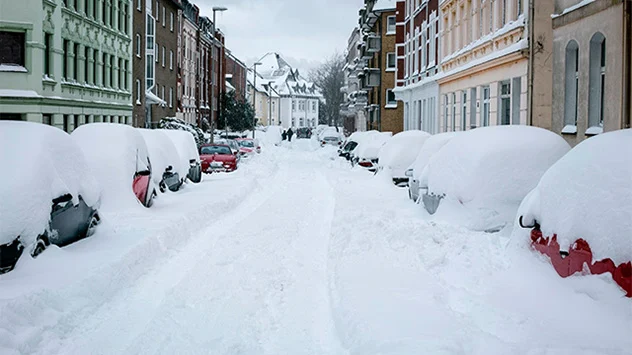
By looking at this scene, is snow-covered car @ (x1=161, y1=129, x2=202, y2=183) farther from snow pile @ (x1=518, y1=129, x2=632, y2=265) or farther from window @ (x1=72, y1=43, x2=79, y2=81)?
snow pile @ (x1=518, y1=129, x2=632, y2=265)

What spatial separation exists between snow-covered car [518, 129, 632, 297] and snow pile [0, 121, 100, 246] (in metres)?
5.70

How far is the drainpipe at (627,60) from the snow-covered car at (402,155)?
9464mm

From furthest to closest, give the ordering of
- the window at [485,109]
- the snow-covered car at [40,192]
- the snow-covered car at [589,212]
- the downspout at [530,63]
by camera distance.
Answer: the window at [485,109] → the downspout at [530,63] → the snow-covered car at [40,192] → the snow-covered car at [589,212]

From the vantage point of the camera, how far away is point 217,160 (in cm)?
3362

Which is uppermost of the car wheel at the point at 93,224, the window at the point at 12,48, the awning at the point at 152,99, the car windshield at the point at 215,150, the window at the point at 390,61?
the window at the point at 390,61

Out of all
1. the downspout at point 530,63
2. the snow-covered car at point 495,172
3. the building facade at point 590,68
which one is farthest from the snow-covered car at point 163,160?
the building facade at point 590,68

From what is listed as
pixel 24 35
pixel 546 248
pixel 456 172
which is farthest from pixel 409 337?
pixel 24 35

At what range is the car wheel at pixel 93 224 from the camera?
1236 centimetres

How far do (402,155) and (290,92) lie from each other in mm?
134741

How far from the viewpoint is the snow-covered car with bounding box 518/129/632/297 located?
7.36m

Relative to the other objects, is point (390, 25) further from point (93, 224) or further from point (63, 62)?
point (93, 224)

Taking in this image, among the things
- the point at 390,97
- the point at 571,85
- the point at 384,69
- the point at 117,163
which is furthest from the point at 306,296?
the point at 384,69

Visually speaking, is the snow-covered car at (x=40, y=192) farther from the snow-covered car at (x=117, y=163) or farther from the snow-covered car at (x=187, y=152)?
the snow-covered car at (x=187, y=152)

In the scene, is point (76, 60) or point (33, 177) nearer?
point (33, 177)
